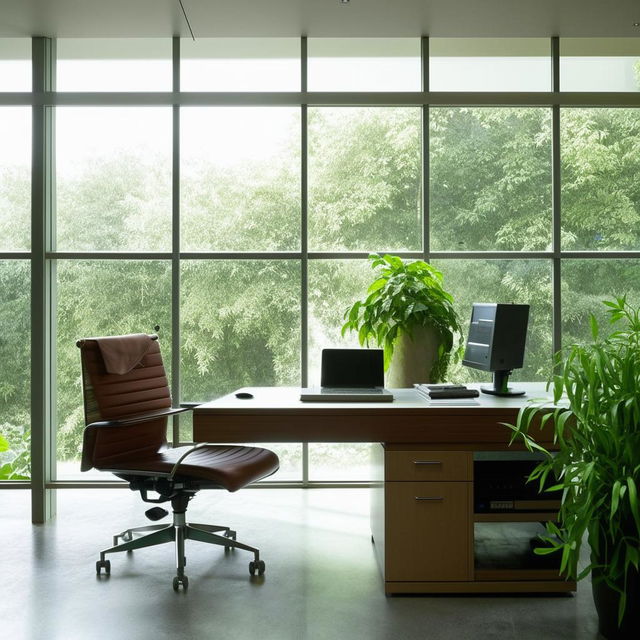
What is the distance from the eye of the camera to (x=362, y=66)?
193 inches

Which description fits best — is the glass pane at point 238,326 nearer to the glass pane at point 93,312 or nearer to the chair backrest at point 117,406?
the glass pane at point 93,312

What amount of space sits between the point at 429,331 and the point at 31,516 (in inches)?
114

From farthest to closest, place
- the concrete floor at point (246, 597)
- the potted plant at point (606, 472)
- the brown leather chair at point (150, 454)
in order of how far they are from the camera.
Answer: the brown leather chair at point (150, 454), the concrete floor at point (246, 597), the potted plant at point (606, 472)

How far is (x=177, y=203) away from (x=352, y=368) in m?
1.97

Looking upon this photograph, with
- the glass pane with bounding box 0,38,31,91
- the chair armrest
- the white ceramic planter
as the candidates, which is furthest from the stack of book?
the glass pane with bounding box 0,38,31,91

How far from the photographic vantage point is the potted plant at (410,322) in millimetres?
4391

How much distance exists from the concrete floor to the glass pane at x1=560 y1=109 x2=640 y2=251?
2567 mm

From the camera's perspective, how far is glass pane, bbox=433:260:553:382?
16.1 ft

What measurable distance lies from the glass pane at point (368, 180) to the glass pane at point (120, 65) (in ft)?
3.78

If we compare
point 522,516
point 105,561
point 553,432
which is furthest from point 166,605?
point 553,432

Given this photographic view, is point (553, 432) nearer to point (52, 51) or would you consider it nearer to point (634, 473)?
point (634, 473)

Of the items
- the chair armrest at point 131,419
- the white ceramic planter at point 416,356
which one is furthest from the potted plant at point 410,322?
the chair armrest at point 131,419

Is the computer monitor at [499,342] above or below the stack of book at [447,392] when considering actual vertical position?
above

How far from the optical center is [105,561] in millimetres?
3445
